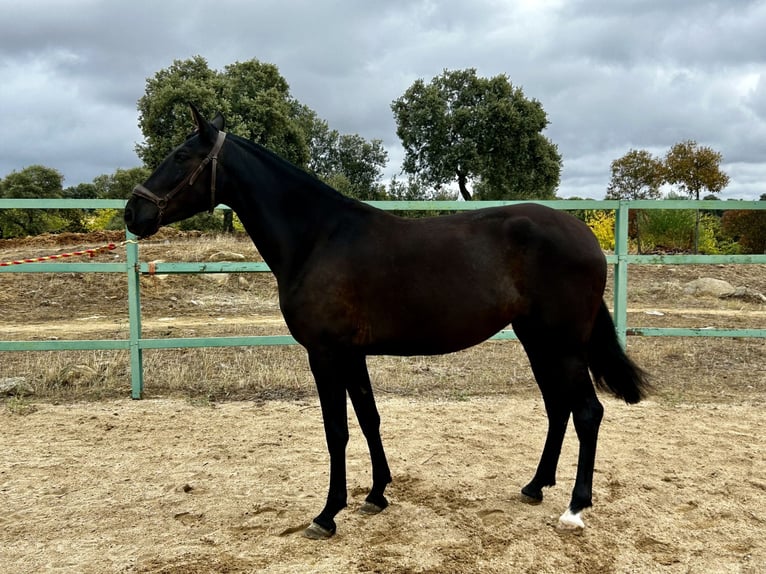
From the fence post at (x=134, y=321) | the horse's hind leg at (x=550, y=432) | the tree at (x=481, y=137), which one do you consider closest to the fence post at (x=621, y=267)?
the horse's hind leg at (x=550, y=432)

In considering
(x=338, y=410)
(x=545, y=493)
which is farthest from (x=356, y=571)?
(x=545, y=493)

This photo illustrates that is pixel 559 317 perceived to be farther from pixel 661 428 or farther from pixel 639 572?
pixel 661 428

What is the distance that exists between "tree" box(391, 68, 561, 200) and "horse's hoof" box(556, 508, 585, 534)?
25398 mm

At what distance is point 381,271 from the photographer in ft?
9.46

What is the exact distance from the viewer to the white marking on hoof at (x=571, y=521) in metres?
2.86

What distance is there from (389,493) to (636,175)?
2970cm

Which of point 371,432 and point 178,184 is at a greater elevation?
point 178,184

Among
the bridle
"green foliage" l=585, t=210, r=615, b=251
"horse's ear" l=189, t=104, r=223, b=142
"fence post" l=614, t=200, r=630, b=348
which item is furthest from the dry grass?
"green foliage" l=585, t=210, r=615, b=251

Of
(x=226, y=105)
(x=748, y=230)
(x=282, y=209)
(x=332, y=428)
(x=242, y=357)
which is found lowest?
(x=242, y=357)

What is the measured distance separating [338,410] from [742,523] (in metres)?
2.26

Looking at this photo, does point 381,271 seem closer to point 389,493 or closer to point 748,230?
point 389,493

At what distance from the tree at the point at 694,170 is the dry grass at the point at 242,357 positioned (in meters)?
15.3

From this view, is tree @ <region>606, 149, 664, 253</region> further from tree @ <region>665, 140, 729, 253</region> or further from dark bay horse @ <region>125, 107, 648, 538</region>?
dark bay horse @ <region>125, 107, 648, 538</region>

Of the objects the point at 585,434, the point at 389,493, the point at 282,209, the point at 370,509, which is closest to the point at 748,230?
the point at 585,434
